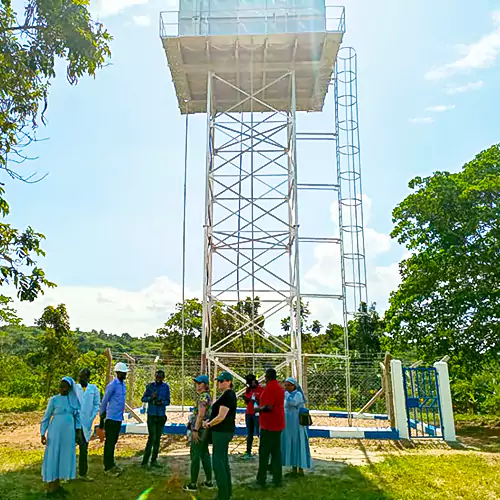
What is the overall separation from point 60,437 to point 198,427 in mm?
1645

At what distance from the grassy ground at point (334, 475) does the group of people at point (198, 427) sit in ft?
0.98

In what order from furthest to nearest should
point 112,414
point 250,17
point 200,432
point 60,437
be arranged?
point 250,17 → point 112,414 → point 200,432 → point 60,437

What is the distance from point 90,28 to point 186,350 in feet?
59.6

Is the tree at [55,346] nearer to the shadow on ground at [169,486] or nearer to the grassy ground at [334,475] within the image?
the grassy ground at [334,475]

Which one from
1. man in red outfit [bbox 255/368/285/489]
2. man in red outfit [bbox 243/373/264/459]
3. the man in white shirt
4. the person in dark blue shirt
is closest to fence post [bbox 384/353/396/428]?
man in red outfit [bbox 243/373/264/459]

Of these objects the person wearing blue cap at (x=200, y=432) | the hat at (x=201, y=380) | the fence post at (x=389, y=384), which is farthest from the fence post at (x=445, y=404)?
the hat at (x=201, y=380)

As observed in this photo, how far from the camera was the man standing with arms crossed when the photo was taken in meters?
6.92

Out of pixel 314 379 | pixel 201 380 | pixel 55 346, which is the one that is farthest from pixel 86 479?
pixel 55 346

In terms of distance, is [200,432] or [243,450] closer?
[200,432]

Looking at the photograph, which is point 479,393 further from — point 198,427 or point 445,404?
point 198,427

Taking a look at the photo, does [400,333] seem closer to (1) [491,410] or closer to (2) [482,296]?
(2) [482,296]

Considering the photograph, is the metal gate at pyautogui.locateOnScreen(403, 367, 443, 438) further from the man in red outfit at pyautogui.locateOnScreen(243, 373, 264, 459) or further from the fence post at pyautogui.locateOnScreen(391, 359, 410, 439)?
the man in red outfit at pyautogui.locateOnScreen(243, 373, 264, 459)

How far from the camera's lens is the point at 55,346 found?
1869 centimetres

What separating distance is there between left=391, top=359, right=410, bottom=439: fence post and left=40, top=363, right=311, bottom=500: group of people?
3.78 meters
